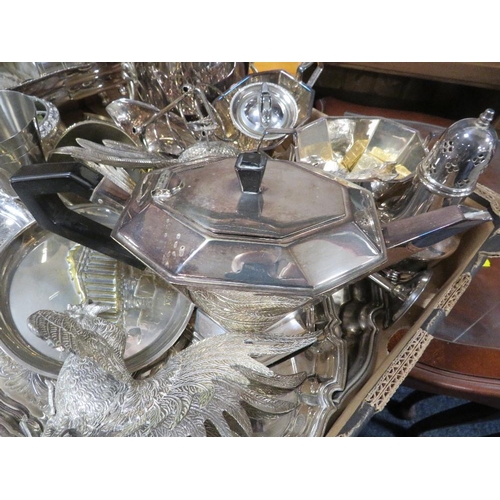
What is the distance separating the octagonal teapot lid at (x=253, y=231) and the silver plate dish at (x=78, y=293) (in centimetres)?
17

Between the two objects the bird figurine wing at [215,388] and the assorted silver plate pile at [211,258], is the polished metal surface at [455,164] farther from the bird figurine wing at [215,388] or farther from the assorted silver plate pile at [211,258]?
the bird figurine wing at [215,388]

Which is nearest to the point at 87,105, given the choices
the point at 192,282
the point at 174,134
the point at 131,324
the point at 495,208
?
the point at 174,134

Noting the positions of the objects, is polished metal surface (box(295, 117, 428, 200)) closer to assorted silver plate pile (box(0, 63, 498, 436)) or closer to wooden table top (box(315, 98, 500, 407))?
assorted silver plate pile (box(0, 63, 498, 436))

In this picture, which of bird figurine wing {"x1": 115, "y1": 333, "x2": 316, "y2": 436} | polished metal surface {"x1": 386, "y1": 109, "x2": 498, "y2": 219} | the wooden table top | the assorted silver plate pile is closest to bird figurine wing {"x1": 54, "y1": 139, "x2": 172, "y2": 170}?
the assorted silver plate pile

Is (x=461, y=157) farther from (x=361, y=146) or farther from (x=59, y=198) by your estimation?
(x=59, y=198)

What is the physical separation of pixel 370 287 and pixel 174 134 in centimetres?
51

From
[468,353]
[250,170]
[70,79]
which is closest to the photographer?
[250,170]

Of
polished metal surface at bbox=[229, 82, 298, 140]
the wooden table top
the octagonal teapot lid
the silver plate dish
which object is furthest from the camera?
polished metal surface at bbox=[229, 82, 298, 140]

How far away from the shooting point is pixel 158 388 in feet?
1.49

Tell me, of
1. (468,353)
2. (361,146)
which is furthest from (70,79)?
(468,353)

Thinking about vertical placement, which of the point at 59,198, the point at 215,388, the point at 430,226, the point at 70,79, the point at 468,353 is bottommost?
the point at 468,353

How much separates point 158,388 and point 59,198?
28 centimetres

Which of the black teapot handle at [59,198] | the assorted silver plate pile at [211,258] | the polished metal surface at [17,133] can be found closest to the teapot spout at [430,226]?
the assorted silver plate pile at [211,258]

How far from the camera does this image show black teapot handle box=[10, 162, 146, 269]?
0.43 metres
